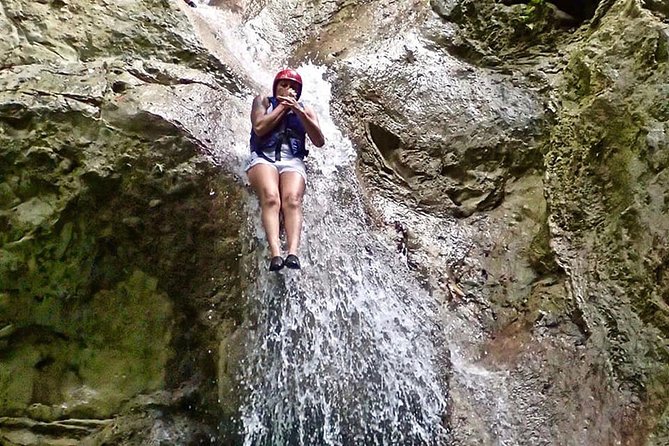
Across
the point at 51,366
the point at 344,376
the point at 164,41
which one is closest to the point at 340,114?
the point at 164,41

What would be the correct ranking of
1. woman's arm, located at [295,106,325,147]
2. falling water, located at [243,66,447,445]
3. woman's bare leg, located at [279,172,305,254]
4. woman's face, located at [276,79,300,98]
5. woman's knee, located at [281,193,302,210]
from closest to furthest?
falling water, located at [243,66,447,445] → woman's bare leg, located at [279,172,305,254] → woman's knee, located at [281,193,302,210] → woman's arm, located at [295,106,325,147] → woman's face, located at [276,79,300,98]

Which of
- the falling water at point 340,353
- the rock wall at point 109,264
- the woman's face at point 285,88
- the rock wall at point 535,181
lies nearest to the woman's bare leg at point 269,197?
the rock wall at point 109,264

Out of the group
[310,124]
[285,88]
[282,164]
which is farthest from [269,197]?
[285,88]

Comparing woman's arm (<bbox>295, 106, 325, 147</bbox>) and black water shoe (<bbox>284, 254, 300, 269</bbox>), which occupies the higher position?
woman's arm (<bbox>295, 106, 325, 147</bbox>)

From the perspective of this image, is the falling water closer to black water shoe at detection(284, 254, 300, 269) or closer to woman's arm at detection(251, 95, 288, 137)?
black water shoe at detection(284, 254, 300, 269)

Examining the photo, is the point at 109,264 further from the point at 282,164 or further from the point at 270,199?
the point at 282,164

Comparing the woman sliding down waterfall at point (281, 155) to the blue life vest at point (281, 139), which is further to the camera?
the blue life vest at point (281, 139)

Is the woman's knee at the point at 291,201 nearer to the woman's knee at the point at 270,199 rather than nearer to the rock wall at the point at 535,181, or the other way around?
the woman's knee at the point at 270,199

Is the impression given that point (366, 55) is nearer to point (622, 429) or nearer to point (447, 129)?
point (447, 129)

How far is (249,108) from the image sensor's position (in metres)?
5.89

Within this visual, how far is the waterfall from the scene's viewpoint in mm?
4523

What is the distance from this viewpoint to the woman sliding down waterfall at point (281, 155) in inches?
185

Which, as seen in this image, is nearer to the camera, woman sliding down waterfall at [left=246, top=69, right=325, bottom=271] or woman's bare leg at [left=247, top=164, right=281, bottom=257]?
woman's bare leg at [left=247, top=164, right=281, bottom=257]

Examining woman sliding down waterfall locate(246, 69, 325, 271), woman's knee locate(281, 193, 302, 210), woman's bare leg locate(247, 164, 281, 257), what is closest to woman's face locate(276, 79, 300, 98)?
woman sliding down waterfall locate(246, 69, 325, 271)
